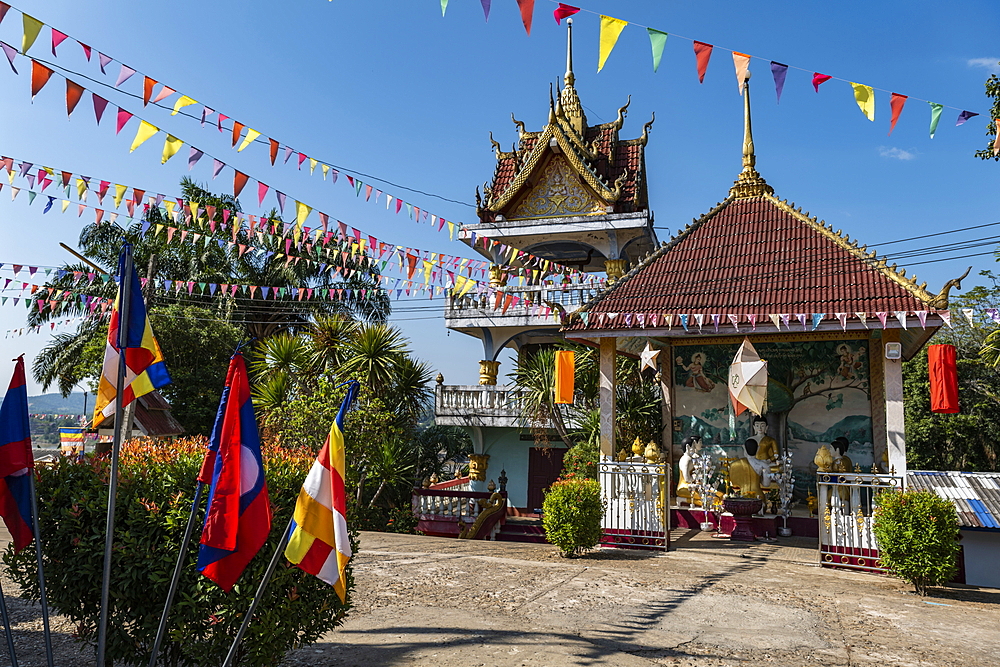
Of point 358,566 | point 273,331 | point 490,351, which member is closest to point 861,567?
point 358,566

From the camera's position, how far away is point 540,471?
22688 millimetres

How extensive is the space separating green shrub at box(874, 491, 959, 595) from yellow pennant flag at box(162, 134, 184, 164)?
9.99 metres

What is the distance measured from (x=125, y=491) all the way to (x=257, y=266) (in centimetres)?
2537

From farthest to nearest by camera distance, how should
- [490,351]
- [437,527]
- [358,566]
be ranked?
[490,351]
[437,527]
[358,566]

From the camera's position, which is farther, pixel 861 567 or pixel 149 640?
pixel 861 567

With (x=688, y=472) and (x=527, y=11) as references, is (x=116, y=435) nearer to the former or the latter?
(x=527, y=11)

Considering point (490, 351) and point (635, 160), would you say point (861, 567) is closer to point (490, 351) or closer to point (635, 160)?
point (490, 351)

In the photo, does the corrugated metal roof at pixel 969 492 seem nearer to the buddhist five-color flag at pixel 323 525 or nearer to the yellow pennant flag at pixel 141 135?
the buddhist five-color flag at pixel 323 525

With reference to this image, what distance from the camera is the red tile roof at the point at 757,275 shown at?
1163 centimetres

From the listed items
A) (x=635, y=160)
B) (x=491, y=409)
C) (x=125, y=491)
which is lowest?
(x=125, y=491)

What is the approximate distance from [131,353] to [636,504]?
9.20m

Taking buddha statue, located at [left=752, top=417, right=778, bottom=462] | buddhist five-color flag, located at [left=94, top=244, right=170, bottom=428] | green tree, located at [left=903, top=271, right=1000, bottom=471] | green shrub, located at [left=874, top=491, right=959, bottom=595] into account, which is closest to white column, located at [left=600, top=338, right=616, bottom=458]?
buddha statue, located at [left=752, top=417, right=778, bottom=462]

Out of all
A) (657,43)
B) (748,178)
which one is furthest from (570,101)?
(657,43)

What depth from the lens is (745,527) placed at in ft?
42.6
